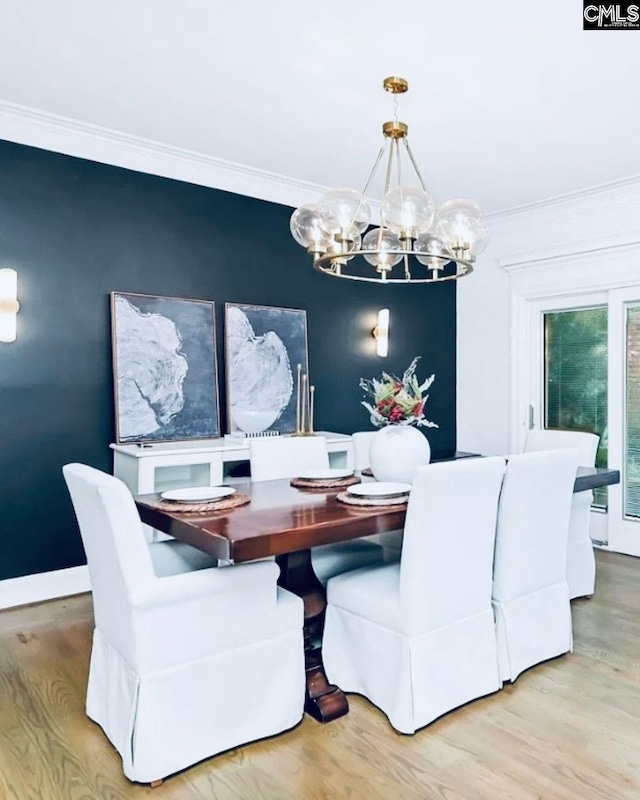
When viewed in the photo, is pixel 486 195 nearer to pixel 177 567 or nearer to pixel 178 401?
pixel 178 401

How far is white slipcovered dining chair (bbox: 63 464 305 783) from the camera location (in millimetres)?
1859

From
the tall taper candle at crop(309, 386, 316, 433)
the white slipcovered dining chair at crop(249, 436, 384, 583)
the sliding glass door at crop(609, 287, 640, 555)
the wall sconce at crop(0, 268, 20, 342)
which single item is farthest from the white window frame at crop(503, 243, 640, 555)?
the wall sconce at crop(0, 268, 20, 342)

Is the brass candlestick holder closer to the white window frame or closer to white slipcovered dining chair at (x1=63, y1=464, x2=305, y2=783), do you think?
the white window frame

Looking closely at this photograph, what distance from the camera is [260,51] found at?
2688mm

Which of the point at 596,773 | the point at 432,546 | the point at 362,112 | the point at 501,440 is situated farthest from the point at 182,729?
the point at 501,440

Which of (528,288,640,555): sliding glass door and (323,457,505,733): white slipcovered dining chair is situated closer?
(323,457,505,733): white slipcovered dining chair

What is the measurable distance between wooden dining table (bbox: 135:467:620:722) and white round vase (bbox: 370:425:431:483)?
0.27 m

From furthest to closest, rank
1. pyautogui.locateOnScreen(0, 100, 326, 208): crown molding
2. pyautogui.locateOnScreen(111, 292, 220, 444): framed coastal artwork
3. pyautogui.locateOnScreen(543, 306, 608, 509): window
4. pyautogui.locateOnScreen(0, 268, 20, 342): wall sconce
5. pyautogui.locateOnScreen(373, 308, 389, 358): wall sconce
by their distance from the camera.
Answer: pyautogui.locateOnScreen(373, 308, 389, 358): wall sconce → pyautogui.locateOnScreen(543, 306, 608, 509): window → pyautogui.locateOnScreen(111, 292, 220, 444): framed coastal artwork → pyautogui.locateOnScreen(0, 100, 326, 208): crown molding → pyautogui.locateOnScreen(0, 268, 20, 342): wall sconce

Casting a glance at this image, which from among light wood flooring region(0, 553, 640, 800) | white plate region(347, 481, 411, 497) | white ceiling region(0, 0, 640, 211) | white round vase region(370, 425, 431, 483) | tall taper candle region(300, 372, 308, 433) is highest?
white ceiling region(0, 0, 640, 211)

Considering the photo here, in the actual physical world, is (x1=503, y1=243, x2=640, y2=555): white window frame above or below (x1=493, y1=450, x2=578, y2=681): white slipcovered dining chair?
above

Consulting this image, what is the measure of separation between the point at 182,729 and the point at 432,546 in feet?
3.25

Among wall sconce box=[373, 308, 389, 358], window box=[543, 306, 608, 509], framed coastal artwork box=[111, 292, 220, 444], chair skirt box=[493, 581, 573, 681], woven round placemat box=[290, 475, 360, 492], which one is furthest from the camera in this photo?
wall sconce box=[373, 308, 389, 358]

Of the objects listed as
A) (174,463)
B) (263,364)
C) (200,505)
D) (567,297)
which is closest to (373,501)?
(200,505)

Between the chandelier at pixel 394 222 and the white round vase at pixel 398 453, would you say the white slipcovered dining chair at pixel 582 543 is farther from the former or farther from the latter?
the chandelier at pixel 394 222
